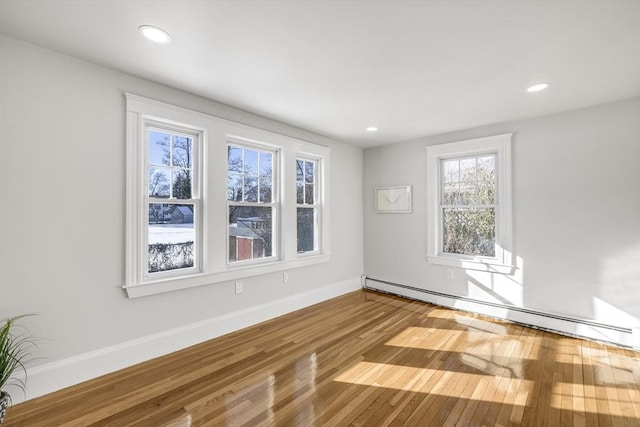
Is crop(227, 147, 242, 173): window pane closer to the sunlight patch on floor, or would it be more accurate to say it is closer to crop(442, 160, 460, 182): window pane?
the sunlight patch on floor

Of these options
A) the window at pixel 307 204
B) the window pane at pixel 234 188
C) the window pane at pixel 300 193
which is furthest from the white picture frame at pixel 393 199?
the window pane at pixel 234 188

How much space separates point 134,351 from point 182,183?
1.63m

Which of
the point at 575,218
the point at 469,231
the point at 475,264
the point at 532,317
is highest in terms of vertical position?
the point at 575,218

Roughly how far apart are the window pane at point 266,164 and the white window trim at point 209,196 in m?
0.15

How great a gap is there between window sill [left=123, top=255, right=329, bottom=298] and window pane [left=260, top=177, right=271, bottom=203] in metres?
0.86

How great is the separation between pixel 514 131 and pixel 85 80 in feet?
15.3

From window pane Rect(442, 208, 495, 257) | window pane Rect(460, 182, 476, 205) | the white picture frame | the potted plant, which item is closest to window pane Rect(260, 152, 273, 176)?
the white picture frame

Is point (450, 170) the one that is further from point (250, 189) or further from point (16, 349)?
point (16, 349)

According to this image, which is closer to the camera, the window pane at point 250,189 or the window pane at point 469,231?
the window pane at point 250,189

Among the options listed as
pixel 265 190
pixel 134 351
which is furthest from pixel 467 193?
pixel 134 351

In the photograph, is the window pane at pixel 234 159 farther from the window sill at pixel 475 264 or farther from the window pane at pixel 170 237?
the window sill at pixel 475 264

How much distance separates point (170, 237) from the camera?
2.91 m

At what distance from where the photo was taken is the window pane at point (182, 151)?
296 cm

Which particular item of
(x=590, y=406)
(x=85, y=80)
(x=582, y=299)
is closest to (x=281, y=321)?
(x=590, y=406)
